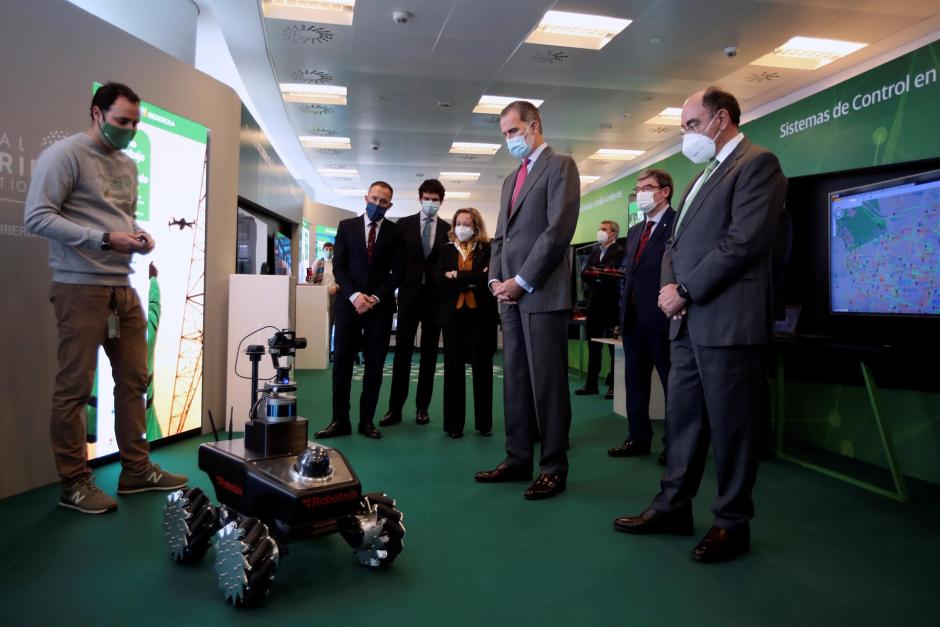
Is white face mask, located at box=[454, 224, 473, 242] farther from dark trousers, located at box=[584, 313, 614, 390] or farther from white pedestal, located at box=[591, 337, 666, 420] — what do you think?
dark trousers, located at box=[584, 313, 614, 390]

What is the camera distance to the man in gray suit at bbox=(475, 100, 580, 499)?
2.56 m

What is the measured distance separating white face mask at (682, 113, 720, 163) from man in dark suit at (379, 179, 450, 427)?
2127mm

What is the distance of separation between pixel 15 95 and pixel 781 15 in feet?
18.7

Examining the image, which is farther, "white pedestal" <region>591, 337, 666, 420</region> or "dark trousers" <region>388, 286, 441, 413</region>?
"white pedestal" <region>591, 337, 666, 420</region>

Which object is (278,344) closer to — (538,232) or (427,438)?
(538,232)

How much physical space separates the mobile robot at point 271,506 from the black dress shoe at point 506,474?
992 millimetres

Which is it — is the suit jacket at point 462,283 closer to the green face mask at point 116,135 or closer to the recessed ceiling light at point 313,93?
the green face mask at point 116,135

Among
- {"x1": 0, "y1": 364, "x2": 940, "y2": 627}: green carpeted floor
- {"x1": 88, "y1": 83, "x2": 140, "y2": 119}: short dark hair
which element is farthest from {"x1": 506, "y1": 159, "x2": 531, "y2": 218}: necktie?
{"x1": 88, "y1": 83, "x2": 140, "y2": 119}: short dark hair

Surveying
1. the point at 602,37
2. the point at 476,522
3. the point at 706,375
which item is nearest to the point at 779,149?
the point at 602,37

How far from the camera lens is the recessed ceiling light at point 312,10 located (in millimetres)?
5469

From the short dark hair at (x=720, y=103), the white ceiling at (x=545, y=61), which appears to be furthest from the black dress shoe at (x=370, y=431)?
the white ceiling at (x=545, y=61)

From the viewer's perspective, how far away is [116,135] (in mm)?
2387

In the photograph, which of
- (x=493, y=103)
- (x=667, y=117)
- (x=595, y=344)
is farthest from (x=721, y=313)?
(x=667, y=117)

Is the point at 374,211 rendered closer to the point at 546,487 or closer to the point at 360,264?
the point at 360,264
